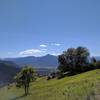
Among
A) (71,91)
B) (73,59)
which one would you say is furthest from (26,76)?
(73,59)

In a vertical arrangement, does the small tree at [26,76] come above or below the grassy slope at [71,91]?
above

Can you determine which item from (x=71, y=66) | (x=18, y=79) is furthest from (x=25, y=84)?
(x=71, y=66)

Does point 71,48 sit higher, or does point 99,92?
point 71,48

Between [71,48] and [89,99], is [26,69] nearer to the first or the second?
[89,99]

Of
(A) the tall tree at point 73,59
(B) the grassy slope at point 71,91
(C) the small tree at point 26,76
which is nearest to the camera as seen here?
(B) the grassy slope at point 71,91

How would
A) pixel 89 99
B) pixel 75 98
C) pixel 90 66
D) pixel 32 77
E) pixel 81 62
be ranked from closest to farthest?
pixel 89 99 → pixel 75 98 → pixel 32 77 → pixel 90 66 → pixel 81 62

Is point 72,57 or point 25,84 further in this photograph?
point 72,57

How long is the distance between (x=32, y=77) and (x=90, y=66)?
164ft

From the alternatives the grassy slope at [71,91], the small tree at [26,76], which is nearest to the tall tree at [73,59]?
the small tree at [26,76]

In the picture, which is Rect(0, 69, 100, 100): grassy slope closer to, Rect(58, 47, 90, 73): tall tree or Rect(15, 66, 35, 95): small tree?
Rect(15, 66, 35, 95): small tree

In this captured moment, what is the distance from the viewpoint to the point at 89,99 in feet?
74.5

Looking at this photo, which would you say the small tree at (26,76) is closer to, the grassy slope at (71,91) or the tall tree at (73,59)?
the grassy slope at (71,91)

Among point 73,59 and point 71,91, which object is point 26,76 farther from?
point 73,59

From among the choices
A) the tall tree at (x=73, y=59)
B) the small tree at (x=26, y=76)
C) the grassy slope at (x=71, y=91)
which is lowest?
the grassy slope at (x=71, y=91)
